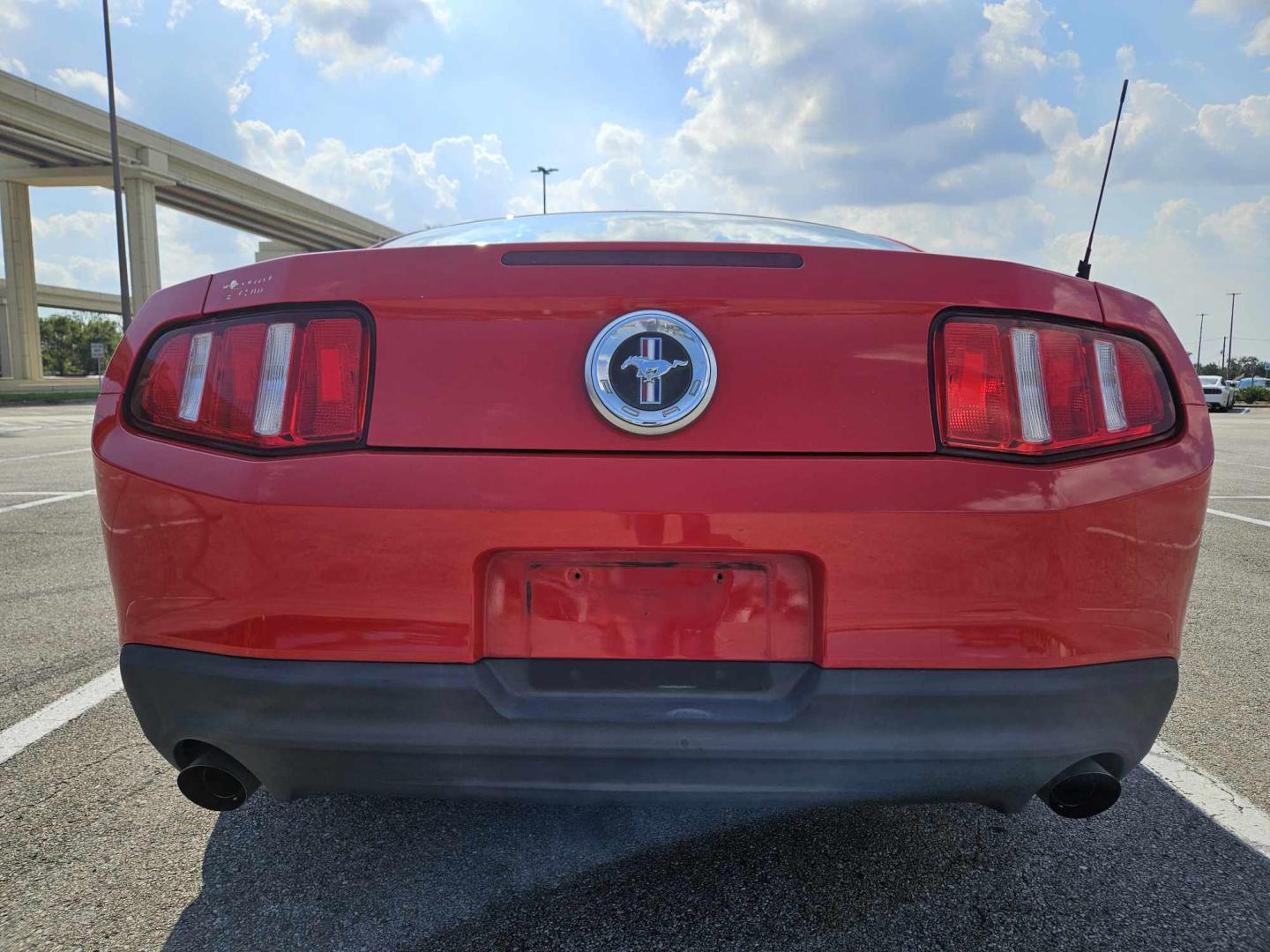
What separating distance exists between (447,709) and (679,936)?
2.09ft

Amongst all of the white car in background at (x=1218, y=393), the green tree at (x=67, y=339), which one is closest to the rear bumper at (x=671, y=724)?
the white car in background at (x=1218, y=393)

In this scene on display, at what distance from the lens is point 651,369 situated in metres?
1.34

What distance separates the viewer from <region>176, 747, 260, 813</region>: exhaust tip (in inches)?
57.9

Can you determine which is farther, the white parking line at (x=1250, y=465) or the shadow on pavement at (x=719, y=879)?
the white parking line at (x=1250, y=465)

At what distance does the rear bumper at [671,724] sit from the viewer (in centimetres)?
133

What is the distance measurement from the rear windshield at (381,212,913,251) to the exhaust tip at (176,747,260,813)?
43.4 inches

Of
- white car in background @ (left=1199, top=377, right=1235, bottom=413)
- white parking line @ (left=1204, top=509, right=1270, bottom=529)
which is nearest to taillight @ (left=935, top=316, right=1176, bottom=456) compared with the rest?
white parking line @ (left=1204, top=509, right=1270, bottom=529)

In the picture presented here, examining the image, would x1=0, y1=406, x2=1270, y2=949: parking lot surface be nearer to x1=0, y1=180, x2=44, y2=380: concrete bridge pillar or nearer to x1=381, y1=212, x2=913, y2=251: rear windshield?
x1=381, y1=212, x2=913, y2=251: rear windshield

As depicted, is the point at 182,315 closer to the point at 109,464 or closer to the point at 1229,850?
the point at 109,464

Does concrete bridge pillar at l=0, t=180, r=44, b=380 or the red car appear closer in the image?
the red car

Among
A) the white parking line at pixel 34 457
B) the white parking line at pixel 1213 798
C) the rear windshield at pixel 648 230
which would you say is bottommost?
the white parking line at pixel 1213 798

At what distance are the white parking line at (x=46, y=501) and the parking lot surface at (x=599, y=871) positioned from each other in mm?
4605

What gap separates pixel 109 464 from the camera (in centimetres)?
149

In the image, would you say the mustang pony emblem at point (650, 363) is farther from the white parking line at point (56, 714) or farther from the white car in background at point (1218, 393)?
the white car in background at point (1218, 393)
